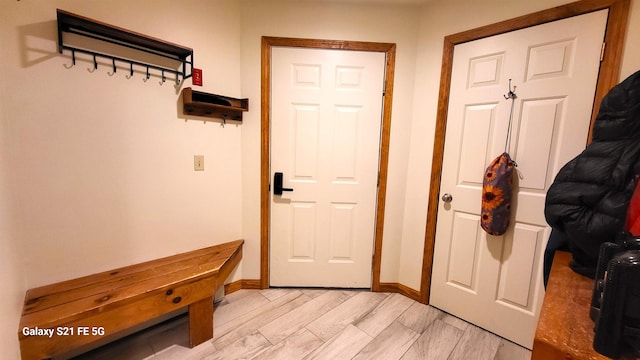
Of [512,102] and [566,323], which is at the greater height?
[512,102]

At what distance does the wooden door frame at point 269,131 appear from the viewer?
2.00 m

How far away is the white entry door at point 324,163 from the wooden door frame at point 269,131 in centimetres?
4

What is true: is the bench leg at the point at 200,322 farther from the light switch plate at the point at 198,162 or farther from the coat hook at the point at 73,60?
the coat hook at the point at 73,60

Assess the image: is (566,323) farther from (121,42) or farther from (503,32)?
(121,42)

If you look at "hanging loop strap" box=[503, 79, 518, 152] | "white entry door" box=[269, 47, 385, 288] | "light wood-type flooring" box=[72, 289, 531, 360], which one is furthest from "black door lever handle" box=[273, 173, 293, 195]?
"hanging loop strap" box=[503, 79, 518, 152]

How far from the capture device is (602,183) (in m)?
0.99

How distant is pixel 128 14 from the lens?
147cm

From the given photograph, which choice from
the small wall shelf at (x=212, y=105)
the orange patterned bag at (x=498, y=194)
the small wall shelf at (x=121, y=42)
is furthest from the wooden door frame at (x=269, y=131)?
the orange patterned bag at (x=498, y=194)

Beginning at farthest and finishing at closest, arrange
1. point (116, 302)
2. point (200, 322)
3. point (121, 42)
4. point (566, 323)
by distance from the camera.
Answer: point (200, 322)
point (121, 42)
point (116, 302)
point (566, 323)

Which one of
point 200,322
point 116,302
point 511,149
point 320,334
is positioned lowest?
point 320,334

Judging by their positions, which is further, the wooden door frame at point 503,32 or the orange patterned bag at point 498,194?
the orange patterned bag at point 498,194

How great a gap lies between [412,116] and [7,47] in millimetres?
2367

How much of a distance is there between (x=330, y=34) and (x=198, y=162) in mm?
1410

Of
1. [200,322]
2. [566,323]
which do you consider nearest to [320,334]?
[200,322]
